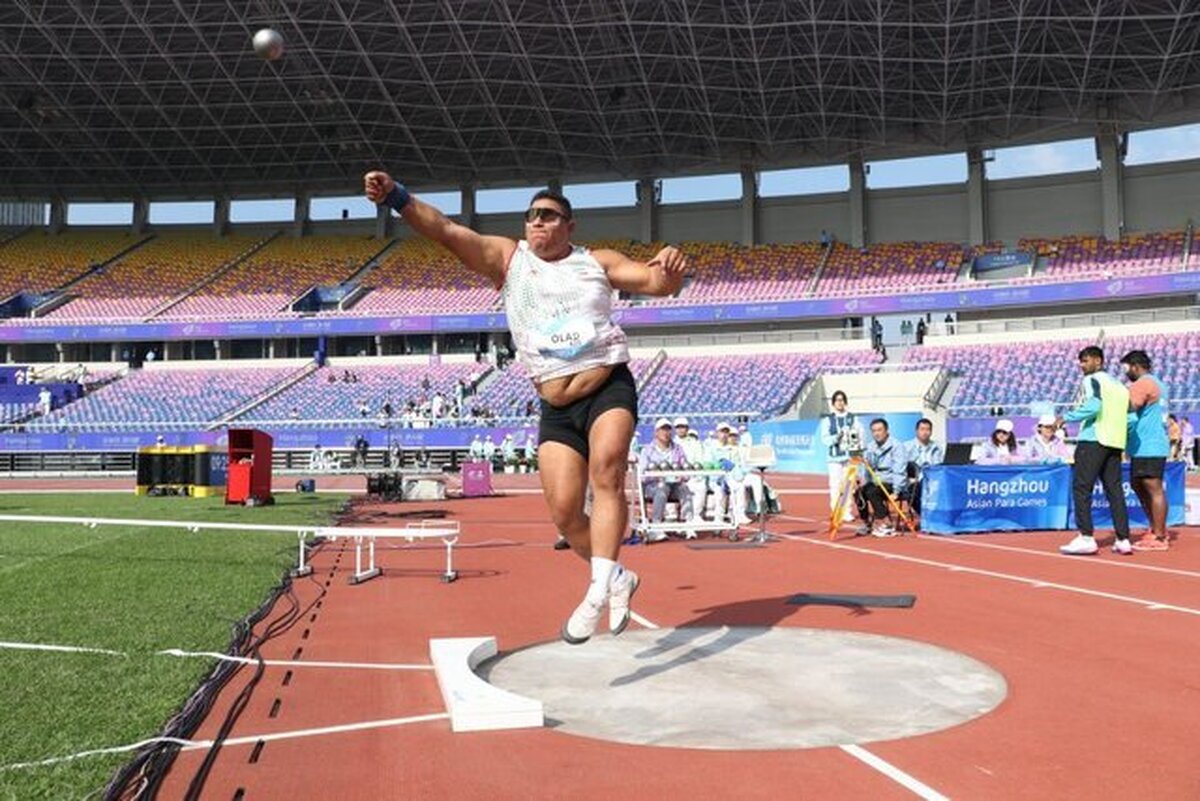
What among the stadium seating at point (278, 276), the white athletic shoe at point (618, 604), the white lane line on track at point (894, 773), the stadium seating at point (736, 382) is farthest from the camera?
the stadium seating at point (278, 276)

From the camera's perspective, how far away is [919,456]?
13.2 m

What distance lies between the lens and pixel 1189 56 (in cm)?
3706

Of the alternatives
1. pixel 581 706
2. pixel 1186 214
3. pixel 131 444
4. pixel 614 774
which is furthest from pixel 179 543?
pixel 1186 214

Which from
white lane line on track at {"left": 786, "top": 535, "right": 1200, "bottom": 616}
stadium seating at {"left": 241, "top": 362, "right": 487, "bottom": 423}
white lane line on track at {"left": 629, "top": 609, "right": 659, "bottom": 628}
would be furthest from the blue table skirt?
stadium seating at {"left": 241, "top": 362, "right": 487, "bottom": 423}

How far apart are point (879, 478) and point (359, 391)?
111 ft

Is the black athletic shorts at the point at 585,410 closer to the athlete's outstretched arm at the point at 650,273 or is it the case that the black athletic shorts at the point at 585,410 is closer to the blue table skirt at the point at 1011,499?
the athlete's outstretched arm at the point at 650,273

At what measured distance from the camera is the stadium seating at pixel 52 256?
5178cm

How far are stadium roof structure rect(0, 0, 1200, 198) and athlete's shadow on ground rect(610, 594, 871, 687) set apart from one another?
101 ft

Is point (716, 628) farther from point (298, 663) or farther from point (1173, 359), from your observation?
point (1173, 359)

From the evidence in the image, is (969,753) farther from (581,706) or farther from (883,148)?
(883,148)

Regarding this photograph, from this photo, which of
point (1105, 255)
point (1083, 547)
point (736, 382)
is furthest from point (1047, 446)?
point (1105, 255)

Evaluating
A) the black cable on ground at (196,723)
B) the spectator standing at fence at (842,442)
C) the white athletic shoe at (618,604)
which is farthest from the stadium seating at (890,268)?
the white athletic shoe at (618,604)

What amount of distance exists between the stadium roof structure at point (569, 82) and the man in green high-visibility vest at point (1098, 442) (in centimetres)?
2741

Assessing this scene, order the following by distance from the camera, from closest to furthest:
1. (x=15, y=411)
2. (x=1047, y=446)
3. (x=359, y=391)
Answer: (x=1047, y=446) → (x=359, y=391) → (x=15, y=411)
